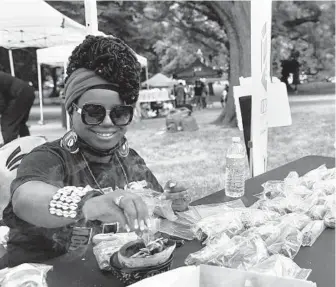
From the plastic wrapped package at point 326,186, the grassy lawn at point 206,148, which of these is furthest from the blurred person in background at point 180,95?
the plastic wrapped package at point 326,186

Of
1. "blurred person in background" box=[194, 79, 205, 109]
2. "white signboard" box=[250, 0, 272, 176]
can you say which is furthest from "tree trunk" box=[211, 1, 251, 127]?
"blurred person in background" box=[194, 79, 205, 109]

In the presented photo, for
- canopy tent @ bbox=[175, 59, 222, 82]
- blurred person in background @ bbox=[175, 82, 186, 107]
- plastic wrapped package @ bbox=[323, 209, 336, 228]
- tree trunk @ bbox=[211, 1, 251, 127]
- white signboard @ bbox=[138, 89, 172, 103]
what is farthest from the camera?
canopy tent @ bbox=[175, 59, 222, 82]

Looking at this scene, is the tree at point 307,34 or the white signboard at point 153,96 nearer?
the tree at point 307,34

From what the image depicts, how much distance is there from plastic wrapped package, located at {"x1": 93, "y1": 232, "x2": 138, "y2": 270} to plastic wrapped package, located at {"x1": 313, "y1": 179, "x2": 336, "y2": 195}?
2.75ft

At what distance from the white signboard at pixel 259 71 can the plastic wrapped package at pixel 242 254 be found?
4.10 ft

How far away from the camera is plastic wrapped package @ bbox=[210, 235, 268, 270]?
107 centimetres

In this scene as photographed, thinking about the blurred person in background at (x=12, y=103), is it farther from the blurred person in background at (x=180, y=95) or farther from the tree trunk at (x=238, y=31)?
the blurred person in background at (x=180, y=95)

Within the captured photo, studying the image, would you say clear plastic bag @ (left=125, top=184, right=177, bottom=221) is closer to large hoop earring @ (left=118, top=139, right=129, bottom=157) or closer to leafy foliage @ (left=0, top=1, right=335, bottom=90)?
large hoop earring @ (left=118, top=139, right=129, bottom=157)

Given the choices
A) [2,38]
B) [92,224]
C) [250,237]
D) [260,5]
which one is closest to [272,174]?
[260,5]

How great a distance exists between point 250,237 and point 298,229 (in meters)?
0.22

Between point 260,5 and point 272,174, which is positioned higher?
point 260,5

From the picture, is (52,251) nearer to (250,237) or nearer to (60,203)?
(60,203)

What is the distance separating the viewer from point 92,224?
3.26 feet

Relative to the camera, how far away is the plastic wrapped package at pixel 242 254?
3.51 ft
